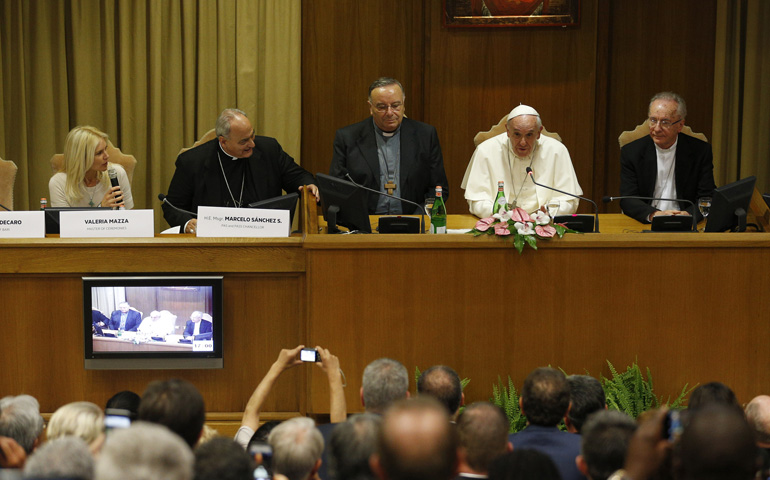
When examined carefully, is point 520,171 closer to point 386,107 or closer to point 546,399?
point 386,107

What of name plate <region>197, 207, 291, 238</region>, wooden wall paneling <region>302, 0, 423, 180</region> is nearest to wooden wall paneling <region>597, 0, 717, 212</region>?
wooden wall paneling <region>302, 0, 423, 180</region>

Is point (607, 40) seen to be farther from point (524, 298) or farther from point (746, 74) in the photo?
point (524, 298)

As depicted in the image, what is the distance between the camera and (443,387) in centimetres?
269

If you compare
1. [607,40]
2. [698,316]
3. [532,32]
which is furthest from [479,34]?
[698,316]

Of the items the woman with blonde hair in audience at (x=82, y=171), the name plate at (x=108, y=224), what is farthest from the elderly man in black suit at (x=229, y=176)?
the name plate at (x=108, y=224)

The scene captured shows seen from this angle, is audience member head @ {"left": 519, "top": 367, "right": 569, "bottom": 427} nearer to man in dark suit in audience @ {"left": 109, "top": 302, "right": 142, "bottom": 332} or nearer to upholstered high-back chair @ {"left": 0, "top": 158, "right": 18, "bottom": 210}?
man in dark suit in audience @ {"left": 109, "top": 302, "right": 142, "bottom": 332}

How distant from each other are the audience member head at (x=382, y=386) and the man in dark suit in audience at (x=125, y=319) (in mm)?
1353

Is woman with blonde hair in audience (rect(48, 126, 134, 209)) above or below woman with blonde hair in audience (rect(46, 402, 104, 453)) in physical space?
above

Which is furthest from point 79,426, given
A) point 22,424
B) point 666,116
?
point 666,116

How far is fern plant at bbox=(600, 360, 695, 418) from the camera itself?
3.47m

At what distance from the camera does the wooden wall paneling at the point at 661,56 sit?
6527 mm

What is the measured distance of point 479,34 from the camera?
21.3 ft

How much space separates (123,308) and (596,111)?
4329 millimetres

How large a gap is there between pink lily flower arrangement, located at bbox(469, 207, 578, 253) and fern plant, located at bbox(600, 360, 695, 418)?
62cm
